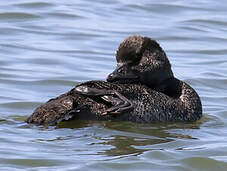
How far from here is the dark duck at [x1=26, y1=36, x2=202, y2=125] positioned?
9.13 m

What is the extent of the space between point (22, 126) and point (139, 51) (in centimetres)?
164

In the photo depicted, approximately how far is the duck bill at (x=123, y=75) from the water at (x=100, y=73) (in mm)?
540

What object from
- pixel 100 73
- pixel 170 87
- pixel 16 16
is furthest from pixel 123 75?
pixel 16 16

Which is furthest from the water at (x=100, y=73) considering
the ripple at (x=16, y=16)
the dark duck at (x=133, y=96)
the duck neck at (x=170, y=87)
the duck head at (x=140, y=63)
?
the duck head at (x=140, y=63)

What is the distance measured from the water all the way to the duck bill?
54cm

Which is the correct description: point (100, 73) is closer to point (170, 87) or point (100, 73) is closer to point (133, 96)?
point (170, 87)

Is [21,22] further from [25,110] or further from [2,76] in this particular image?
[25,110]

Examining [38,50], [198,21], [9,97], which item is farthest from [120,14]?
[9,97]

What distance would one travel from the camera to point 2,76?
12.9 m

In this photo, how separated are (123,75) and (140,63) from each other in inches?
12.0

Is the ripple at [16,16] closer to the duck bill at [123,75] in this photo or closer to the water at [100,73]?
the water at [100,73]

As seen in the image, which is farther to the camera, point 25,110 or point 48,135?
point 25,110

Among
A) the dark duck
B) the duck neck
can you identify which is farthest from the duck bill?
the duck neck

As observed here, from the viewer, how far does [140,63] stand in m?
9.91
